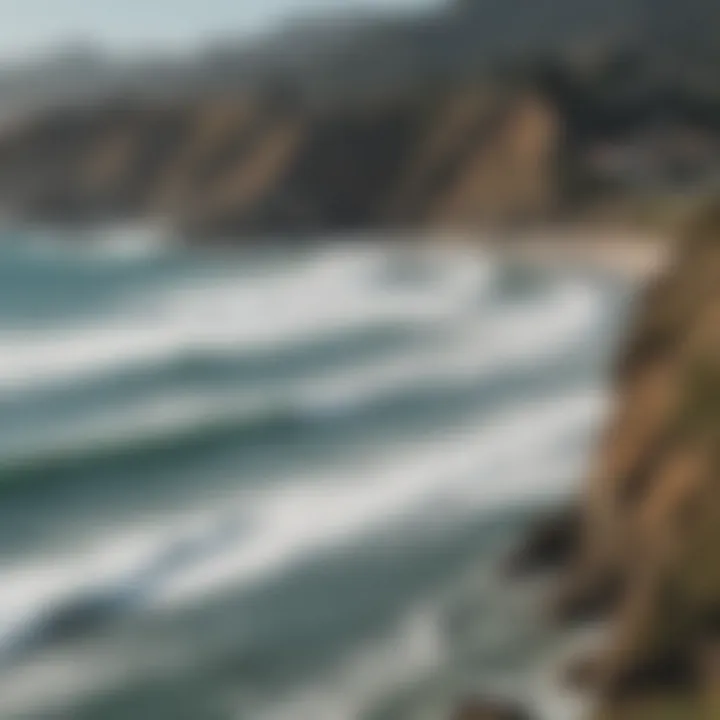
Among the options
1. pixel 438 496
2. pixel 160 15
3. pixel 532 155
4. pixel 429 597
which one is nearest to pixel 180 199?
pixel 160 15

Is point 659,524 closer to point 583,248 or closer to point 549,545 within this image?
point 549,545

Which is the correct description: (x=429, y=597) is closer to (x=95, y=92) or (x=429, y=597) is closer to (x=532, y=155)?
(x=532, y=155)

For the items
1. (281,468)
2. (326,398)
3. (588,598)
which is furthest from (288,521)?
(588,598)

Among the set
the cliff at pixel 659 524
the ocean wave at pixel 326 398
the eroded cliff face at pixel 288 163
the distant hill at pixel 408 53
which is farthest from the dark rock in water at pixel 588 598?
the distant hill at pixel 408 53

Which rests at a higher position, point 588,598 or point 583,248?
point 583,248

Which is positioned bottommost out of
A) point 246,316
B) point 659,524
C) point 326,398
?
point 659,524

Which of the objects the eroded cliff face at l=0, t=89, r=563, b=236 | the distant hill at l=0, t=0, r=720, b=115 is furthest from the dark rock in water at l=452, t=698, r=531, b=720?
the distant hill at l=0, t=0, r=720, b=115
